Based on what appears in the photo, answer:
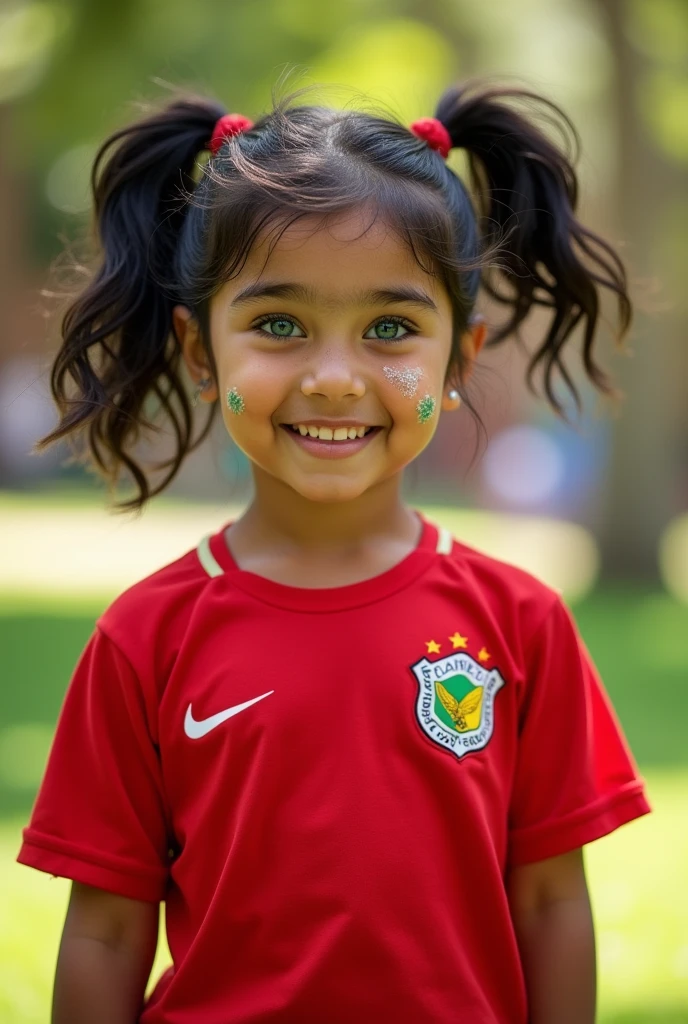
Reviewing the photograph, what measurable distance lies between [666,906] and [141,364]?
7.85 feet

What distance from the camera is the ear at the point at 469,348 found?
92.4 inches

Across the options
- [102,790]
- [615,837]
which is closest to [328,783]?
[102,790]

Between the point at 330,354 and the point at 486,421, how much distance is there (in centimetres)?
110

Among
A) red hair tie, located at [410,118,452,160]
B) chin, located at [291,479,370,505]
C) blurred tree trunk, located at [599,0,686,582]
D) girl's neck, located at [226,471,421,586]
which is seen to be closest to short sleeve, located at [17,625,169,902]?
girl's neck, located at [226,471,421,586]

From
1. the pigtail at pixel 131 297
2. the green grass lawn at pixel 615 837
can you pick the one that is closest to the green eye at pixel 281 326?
the pigtail at pixel 131 297

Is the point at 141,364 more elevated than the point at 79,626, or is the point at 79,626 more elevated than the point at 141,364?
the point at 141,364

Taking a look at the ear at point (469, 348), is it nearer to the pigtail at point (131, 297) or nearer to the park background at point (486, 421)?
the park background at point (486, 421)

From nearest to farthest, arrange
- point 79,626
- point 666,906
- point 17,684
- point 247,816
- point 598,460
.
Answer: point 247,816 < point 666,906 < point 17,684 < point 79,626 < point 598,460

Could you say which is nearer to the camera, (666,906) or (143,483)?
(143,483)

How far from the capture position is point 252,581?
2.17 meters

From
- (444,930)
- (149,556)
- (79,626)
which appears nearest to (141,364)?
(444,930)

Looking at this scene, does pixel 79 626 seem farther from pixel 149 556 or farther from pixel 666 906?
pixel 666 906

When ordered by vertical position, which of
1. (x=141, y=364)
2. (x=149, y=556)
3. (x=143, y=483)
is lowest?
(x=149, y=556)

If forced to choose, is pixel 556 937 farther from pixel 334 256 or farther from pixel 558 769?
pixel 334 256
